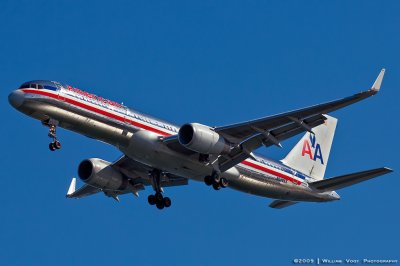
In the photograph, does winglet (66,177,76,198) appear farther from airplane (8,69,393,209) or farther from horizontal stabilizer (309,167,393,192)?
horizontal stabilizer (309,167,393,192)

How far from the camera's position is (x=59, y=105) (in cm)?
4606

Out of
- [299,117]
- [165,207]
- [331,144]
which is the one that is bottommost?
[165,207]

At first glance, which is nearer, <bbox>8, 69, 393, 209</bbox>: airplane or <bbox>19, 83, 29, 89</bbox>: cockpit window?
<bbox>8, 69, 393, 209</bbox>: airplane

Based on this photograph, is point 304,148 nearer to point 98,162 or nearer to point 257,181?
point 257,181

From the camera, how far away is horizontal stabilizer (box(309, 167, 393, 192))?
4786 cm

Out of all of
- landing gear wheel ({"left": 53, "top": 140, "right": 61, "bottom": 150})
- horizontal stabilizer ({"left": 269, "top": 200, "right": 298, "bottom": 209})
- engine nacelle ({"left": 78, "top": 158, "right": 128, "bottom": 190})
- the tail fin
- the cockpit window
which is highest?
the tail fin

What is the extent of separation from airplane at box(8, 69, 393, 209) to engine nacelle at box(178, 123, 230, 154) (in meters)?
0.05

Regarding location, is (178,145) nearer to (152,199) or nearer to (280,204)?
(152,199)

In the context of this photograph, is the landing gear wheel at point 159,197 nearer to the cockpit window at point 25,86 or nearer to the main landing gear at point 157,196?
the main landing gear at point 157,196

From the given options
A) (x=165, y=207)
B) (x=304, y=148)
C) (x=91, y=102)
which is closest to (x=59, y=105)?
(x=91, y=102)

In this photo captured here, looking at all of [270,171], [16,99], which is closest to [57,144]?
[16,99]

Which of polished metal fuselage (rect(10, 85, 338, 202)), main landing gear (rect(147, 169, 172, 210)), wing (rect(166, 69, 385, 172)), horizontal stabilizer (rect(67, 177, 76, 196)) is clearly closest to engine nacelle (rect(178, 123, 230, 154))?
wing (rect(166, 69, 385, 172))

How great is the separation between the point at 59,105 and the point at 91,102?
1764mm

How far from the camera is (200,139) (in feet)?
152
